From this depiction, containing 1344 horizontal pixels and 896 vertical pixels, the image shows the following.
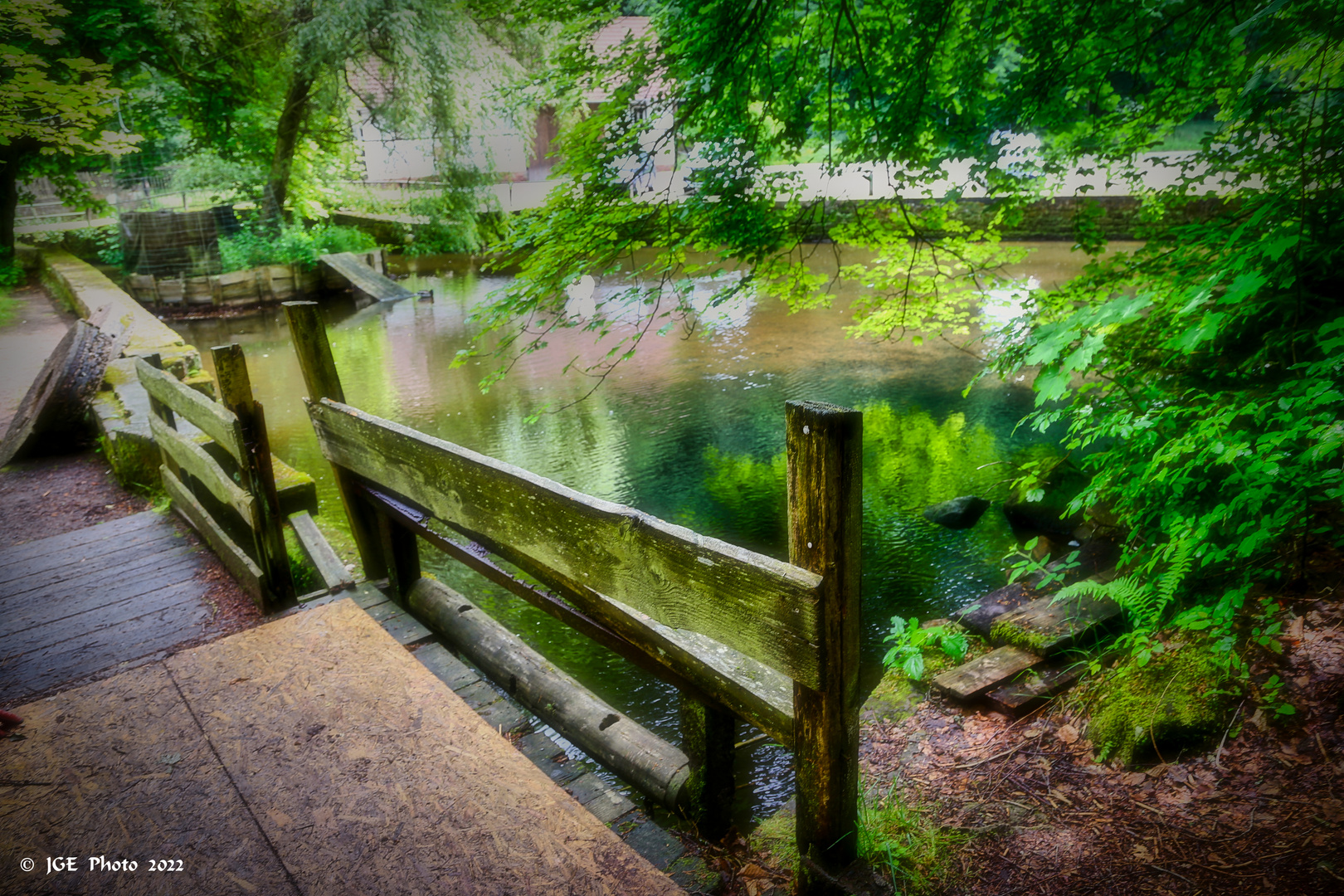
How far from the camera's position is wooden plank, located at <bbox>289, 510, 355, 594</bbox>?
3.75m

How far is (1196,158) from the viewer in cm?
382

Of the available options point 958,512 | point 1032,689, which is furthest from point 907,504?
point 1032,689

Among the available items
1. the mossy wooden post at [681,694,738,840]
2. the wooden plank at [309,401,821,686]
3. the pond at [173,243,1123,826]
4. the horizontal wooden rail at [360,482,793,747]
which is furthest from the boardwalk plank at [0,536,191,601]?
the mossy wooden post at [681,694,738,840]

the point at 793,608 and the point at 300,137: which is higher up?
the point at 300,137

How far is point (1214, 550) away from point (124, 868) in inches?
153

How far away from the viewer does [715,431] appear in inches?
334

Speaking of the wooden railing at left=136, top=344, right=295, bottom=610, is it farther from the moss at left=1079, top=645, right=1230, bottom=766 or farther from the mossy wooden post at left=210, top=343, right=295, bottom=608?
the moss at left=1079, top=645, right=1230, bottom=766

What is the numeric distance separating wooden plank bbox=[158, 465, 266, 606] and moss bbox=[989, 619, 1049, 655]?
150 inches

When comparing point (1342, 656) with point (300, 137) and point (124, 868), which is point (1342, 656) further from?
point (300, 137)

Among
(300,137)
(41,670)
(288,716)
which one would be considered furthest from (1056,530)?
(300,137)

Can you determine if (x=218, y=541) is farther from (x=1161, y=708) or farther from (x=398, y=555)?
(x=1161, y=708)

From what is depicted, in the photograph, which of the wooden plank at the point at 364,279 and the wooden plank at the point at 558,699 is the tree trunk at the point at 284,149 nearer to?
the wooden plank at the point at 364,279

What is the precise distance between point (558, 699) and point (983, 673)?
7.03ft

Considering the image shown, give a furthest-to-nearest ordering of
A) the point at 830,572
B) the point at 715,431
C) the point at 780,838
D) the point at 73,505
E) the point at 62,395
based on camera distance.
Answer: the point at 715,431
the point at 62,395
the point at 73,505
the point at 780,838
the point at 830,572
